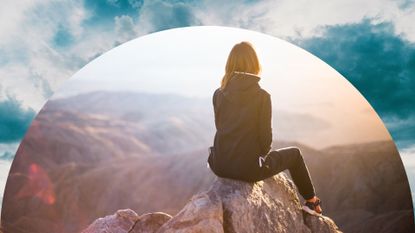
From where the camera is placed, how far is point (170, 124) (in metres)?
7.57

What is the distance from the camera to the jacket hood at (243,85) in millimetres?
5660

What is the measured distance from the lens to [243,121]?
5672 mm

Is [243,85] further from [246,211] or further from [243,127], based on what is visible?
[246,211]

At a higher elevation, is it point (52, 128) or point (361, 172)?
point (52, 128)

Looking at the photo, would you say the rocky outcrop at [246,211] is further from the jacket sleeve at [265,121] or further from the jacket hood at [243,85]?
the jacket hood at [243,85]

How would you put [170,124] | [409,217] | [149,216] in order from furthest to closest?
[409,217]
[170,124]
[149,216]

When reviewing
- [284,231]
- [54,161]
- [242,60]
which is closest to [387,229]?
[284,231]

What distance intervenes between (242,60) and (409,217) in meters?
5.15

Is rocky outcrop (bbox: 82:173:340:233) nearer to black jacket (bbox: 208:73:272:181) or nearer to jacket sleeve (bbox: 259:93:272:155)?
black jacket (bbox: 208:73:272:181)

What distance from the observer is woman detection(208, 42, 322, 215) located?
223 inches

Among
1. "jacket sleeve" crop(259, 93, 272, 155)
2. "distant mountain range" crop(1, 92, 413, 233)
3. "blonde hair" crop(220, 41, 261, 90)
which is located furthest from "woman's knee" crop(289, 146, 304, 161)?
"distant mountain range" crop(1, 92, 413, 233)

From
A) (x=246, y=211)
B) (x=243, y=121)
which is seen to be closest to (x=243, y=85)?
(x=243, y=121)

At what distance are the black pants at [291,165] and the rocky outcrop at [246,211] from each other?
25 cm

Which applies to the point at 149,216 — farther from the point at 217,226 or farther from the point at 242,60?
the point at 242,60
